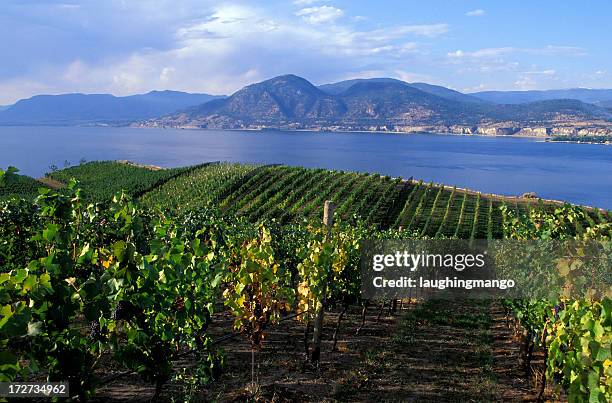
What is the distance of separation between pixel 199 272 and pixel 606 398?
5.78 meters

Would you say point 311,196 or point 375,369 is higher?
point 311,196

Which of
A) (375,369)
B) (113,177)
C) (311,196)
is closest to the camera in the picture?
(375,369)

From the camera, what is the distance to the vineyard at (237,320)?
495 centimetres

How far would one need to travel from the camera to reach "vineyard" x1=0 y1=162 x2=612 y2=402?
4.95m

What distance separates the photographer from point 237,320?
9484 mm

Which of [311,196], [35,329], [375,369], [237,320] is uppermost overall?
[35,329]

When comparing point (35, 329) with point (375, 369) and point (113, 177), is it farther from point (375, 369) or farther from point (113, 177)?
point (113, 177)

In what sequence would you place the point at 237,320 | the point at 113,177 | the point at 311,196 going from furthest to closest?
the point at 113,177
the point at 311,196
the point at 237,320

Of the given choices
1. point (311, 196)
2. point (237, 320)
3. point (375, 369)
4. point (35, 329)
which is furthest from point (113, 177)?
point (35, 329)

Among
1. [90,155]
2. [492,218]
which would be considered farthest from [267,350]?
[90,155]

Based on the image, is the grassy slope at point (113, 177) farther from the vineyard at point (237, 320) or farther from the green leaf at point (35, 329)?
the green leaf at point (35, 329)

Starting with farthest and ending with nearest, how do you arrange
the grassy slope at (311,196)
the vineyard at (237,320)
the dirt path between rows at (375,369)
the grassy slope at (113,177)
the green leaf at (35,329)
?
the grassy slope at (113,177)
the grassy slope at (311,196)
the dirt path between rows at (375,369)
the vineyard at (237,320)
the green leaf at (35,329)

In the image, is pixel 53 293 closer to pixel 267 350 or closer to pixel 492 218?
pixel 267 350

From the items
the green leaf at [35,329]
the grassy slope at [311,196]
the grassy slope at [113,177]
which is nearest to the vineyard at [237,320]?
the green leaf at [35,329]
